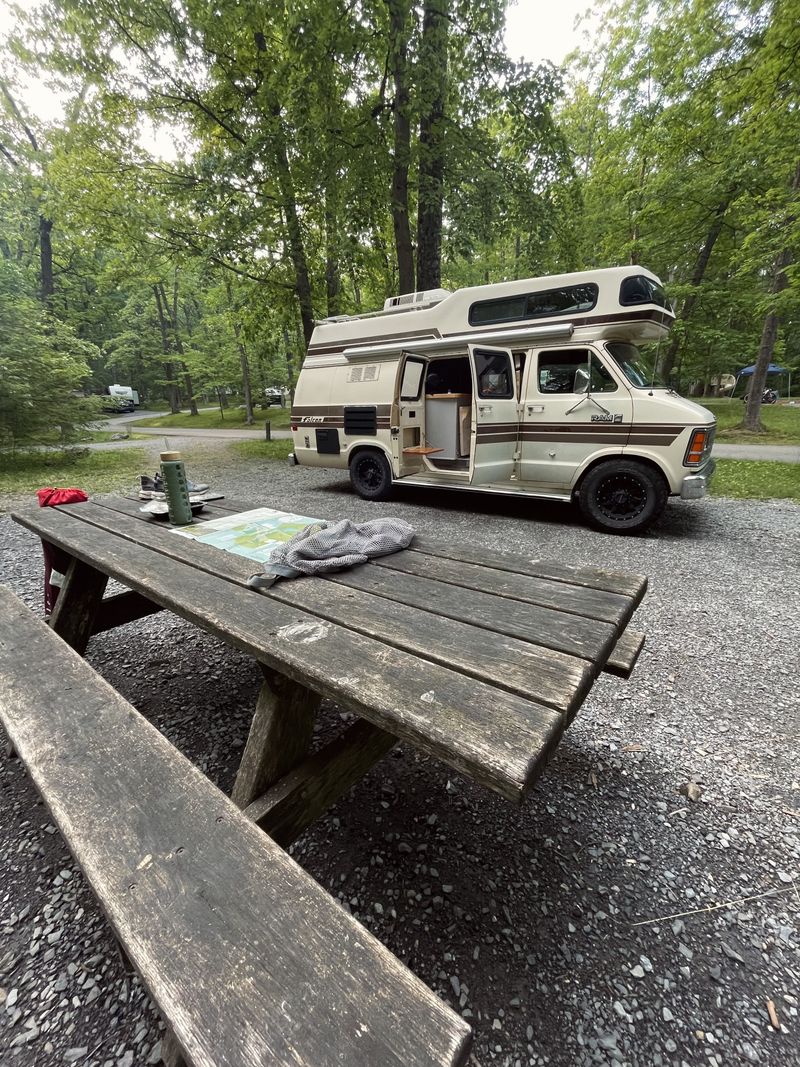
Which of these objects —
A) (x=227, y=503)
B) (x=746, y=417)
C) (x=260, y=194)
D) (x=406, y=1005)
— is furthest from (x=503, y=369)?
(x=746, y=417)

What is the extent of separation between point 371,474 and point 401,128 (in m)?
6.53

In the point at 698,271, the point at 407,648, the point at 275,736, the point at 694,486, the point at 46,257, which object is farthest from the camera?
the point at 46,257

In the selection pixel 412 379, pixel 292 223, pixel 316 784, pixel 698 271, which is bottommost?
pixel 316 784

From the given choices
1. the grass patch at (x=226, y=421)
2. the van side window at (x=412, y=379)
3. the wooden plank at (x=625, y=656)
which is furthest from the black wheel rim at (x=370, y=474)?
the grass patch at (x=226, y=421)

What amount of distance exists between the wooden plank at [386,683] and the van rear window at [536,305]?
5206mm

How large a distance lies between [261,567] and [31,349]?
34.6ft

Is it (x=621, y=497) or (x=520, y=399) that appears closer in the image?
(x=621, y=497)

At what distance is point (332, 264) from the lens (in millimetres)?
11148

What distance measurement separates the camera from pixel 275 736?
1373 mm

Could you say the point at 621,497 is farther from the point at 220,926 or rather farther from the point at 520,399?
the point at 220,926

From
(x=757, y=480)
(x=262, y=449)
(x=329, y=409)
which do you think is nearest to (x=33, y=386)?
(x=262, y=449)

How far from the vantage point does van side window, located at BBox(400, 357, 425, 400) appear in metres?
6.72

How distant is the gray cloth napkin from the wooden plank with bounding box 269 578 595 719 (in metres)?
0.08

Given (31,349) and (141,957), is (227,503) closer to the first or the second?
(141,957)
